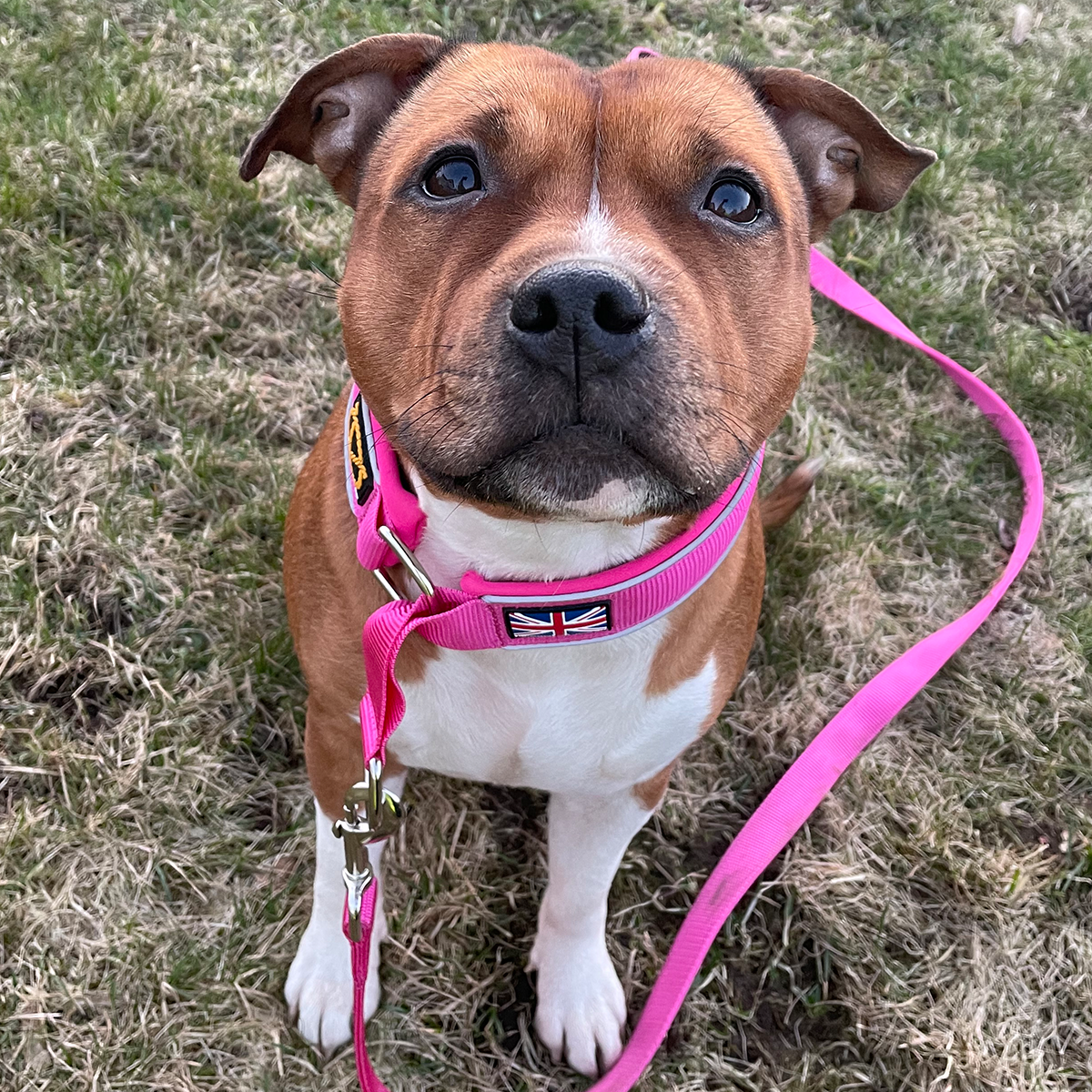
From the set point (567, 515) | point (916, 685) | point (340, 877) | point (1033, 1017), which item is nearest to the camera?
point (567, 515)

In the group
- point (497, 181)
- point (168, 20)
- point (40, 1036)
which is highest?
point (497, 181)

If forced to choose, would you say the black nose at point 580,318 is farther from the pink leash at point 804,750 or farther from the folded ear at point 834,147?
the folded ear at point 834,147

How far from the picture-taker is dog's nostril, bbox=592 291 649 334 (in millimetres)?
1557

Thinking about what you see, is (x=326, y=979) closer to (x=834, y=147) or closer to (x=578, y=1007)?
(x=578, y=1007)

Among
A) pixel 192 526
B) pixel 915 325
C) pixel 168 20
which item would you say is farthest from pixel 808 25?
pixel 192 526

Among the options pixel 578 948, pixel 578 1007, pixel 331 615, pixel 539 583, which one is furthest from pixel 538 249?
pixel 578 1007

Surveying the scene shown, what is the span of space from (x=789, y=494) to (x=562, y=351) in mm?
2082

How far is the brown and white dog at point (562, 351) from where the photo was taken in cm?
166

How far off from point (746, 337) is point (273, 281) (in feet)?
8.86

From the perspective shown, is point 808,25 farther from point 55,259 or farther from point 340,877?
point 340,877

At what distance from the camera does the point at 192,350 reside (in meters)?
3.94

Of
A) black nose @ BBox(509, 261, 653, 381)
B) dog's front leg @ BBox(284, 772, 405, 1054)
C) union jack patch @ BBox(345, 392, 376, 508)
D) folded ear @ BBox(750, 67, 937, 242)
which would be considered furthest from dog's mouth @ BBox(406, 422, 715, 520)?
dog's front leg @ BBox(284, 772, 405, 1054)

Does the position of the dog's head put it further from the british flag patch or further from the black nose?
the british flag patch

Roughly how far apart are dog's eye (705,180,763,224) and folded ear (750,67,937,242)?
421 millimetres
